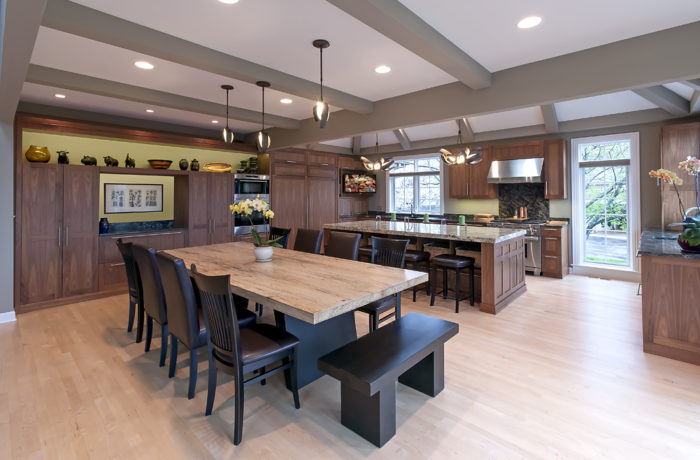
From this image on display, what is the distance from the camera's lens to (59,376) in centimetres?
257

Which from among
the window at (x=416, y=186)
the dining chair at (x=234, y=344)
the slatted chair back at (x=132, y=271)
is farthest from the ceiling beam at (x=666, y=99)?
the slatted chair back at (x=132, y=271)

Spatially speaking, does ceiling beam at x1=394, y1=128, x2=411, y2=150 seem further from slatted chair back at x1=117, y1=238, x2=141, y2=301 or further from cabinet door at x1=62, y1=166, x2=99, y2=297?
slatted chair back at x1=117, y1=238, x2=141, y2=301

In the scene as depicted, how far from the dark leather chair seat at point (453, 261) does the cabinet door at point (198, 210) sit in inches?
146

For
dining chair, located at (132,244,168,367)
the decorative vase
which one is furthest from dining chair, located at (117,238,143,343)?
the decorative vase

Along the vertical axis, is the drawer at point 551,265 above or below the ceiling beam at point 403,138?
below

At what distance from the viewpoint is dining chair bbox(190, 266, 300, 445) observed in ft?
5.90

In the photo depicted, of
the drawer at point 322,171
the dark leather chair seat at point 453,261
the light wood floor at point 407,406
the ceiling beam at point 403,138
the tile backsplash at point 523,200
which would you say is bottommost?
the light wood floor at point 407,406

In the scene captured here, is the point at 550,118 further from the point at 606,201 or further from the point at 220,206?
the point at 220,206

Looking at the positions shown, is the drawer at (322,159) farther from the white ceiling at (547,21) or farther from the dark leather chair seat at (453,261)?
the white ceiling at (547,21)

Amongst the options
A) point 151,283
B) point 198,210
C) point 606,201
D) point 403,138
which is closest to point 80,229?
point 198,210

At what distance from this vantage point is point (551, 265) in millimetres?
5602

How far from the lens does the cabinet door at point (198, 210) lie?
5.57m

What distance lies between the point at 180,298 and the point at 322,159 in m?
5.78

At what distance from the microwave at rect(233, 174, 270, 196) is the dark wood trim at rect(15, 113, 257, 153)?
0.67 m
